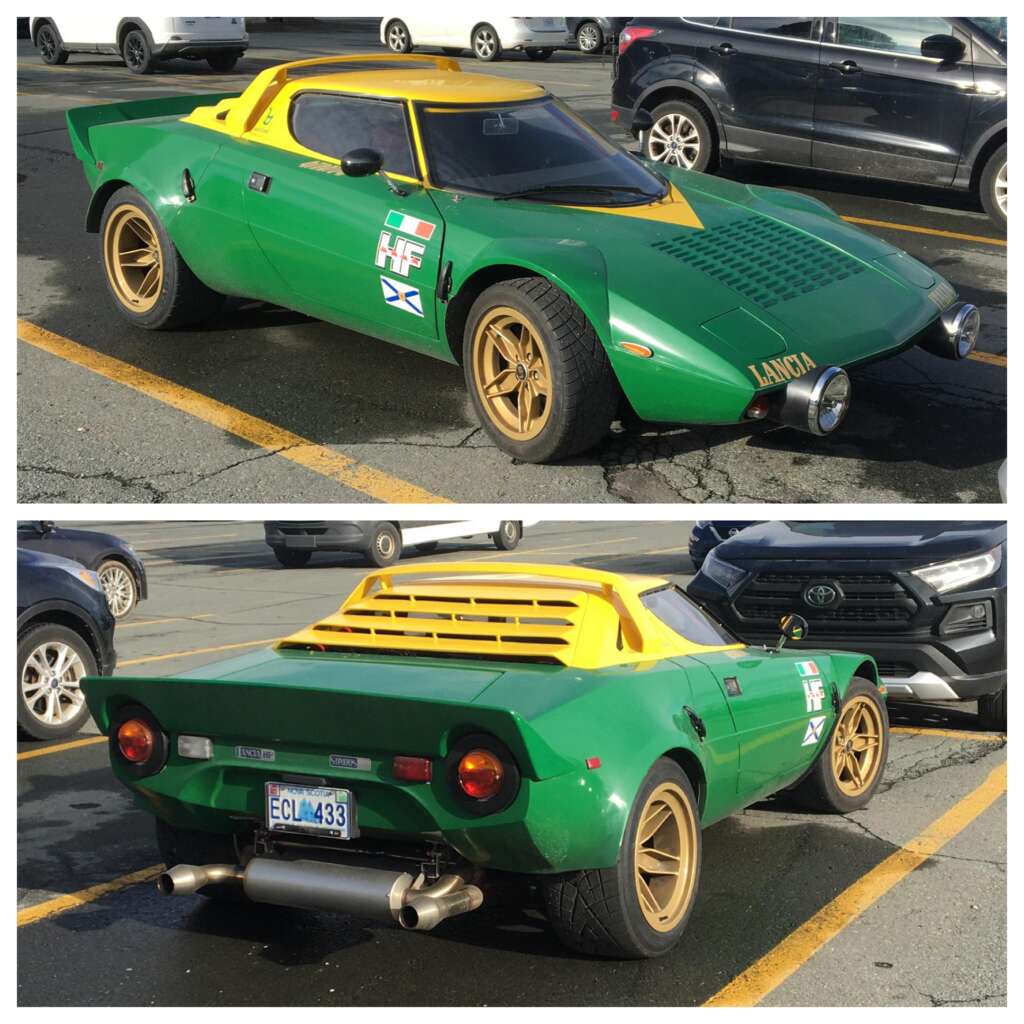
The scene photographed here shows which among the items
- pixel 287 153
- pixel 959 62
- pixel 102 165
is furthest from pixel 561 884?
pixel 959 62

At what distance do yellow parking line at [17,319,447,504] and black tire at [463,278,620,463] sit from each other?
650 millimetres

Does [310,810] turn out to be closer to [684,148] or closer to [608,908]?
[608,908]

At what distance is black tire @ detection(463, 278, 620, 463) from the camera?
5922mm

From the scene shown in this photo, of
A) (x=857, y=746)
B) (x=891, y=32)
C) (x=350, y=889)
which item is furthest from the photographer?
(x=891, y=32)

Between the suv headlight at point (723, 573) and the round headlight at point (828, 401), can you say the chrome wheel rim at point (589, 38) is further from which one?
the round headlight at point (828, 401)

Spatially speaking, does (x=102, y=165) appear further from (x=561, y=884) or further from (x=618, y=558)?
(x=618, y=558)

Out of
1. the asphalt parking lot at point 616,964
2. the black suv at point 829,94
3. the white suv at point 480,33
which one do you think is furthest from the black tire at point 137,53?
the asphalt parking lot at point 616,964

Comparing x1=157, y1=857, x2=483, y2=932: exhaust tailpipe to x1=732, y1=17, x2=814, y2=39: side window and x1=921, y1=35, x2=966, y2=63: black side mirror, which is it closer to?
x1=921, y1=35, x2=966, y2=63: black side mirror

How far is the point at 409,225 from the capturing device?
6566mm

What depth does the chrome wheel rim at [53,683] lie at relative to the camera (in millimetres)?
7434

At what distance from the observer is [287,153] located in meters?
7.28

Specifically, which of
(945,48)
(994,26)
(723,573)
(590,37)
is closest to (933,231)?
(945,48)

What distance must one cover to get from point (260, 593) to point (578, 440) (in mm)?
8361

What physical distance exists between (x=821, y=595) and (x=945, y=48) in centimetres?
515
